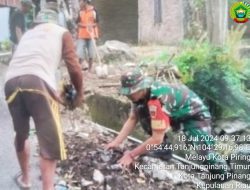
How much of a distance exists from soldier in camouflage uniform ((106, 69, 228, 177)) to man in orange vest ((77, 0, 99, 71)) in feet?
16.1

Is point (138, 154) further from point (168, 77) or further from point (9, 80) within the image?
point (168, 77)

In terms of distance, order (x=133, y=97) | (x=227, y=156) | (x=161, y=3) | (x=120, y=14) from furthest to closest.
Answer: (x=120, y=14), (x=161, y=3), (x=227, y=156), (x=133, y=97)

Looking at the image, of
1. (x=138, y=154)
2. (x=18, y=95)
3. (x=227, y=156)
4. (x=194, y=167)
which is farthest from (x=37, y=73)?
(x=227, y=156)

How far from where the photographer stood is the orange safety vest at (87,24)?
9.57m

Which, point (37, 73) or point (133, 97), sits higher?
point (37, 73)

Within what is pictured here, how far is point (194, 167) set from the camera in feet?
15.8

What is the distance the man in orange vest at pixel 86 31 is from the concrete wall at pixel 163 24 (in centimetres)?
427

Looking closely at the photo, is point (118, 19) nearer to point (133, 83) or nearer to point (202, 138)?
point (202, 138)

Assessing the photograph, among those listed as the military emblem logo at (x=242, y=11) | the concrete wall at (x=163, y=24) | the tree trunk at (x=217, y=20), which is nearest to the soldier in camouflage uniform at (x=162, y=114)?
the military emblem logo at (x=242, y=11)

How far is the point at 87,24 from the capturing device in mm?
9594

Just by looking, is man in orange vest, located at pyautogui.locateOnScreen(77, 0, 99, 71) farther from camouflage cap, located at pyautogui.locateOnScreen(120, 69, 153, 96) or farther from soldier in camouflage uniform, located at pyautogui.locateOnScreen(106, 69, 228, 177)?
camouflage cap, located at pyautogui.locateOnScreen(120, 69, 153, 96)

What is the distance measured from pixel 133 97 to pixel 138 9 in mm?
10545

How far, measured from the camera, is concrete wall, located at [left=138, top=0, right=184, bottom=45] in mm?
13734

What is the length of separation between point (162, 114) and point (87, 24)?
572 cm
